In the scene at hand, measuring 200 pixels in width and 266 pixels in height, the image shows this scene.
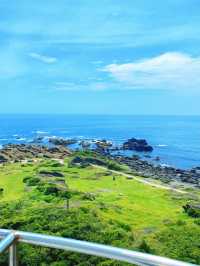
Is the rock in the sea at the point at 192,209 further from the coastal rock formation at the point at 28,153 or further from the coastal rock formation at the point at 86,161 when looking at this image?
the coastal rock formation at the point at 28,153

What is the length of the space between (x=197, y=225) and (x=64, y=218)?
881 centimetres

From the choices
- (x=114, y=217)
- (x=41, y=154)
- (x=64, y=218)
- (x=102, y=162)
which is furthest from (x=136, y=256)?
(x=41, y=154)

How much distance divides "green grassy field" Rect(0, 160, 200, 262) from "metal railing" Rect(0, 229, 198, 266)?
64.1 ft

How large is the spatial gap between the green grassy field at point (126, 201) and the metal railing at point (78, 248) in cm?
1955

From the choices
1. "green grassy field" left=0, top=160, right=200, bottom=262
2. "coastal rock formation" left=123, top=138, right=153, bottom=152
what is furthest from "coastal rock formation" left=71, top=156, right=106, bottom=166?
"coastal rock formation" left=123, top=138, right=153, bottom=152

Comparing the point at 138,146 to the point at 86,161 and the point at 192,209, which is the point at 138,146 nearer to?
the point at 86,161

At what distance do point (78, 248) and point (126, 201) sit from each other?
32785mm

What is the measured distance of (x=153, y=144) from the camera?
275 ft

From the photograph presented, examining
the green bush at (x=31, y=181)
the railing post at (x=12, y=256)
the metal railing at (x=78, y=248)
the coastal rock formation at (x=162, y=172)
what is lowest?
the coastal rock formation at (x=162, y=172)

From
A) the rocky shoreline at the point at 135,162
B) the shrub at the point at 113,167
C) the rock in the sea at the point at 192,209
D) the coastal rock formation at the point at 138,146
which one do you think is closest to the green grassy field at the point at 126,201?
the rock in the sea at the point at 192,209

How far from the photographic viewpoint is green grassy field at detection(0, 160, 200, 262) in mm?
23656

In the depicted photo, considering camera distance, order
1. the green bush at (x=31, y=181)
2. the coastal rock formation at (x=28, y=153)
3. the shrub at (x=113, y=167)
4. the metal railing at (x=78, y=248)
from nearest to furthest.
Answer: the metal railing at (x=78, y=248)
the green bush at (x=31, y=181)
the shrub at (x=113, y=167)
the coastal rock formation at (x=28, y=153)

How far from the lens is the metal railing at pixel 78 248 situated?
1539mm

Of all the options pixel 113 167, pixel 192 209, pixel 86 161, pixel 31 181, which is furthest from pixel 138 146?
pixel 192 209
